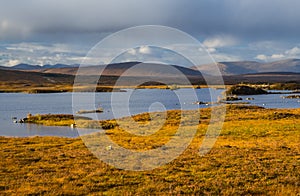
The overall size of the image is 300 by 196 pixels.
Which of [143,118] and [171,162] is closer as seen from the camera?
[171,162]

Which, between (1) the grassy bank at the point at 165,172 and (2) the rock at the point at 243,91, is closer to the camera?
(1) the grassy bank at the point at 165,172

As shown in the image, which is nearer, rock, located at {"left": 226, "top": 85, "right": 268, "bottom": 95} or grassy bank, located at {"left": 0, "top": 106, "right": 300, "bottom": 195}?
grassy bank, located at {"left": 0, "top": 106, "right": 300, "bottom": 195}

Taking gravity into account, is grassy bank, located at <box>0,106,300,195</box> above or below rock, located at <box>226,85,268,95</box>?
below

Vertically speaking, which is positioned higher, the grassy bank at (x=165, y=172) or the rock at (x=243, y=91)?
the rock at (x=243, y=91)

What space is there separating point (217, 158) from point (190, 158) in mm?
2192

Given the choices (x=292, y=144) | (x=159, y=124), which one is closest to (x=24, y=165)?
(x=292, y=144)

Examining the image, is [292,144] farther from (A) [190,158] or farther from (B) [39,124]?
(B) [39,124]

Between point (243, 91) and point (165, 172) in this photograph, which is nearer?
point (165, 172)

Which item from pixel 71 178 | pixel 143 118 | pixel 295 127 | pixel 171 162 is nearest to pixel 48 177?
pixel 71 178

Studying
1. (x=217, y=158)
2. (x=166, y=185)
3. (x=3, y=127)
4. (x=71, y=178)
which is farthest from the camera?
(x=3, y=127)

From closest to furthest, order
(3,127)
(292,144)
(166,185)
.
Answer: (166,185) < (292,144) < (3,127)

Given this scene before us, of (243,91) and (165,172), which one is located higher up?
(243,91)

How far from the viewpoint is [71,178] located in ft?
75.6

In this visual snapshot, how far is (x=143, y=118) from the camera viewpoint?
227 ft
